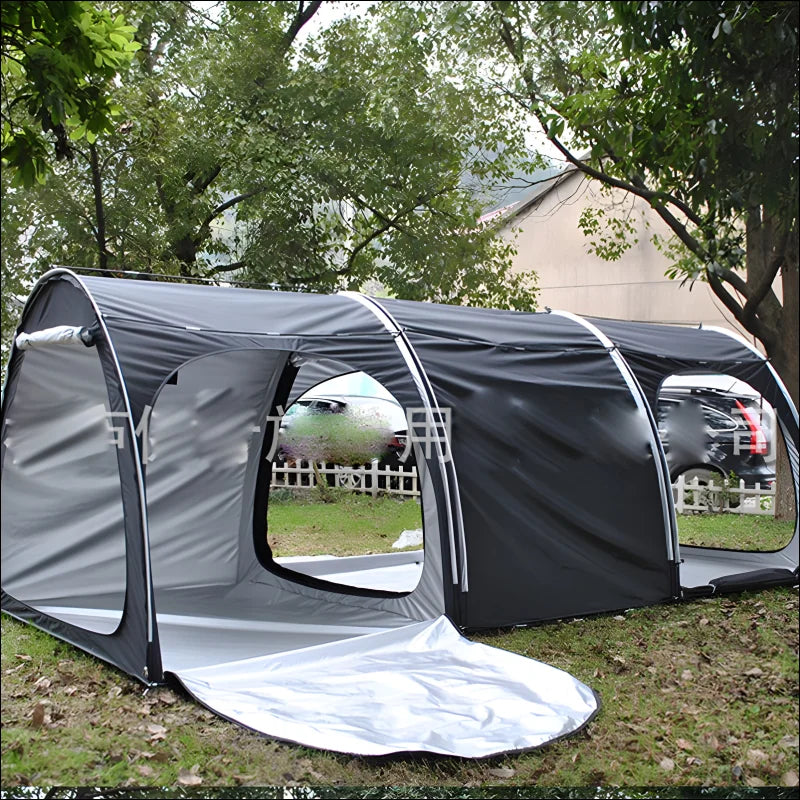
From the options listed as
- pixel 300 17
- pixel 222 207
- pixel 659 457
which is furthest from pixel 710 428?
pixel 300 17

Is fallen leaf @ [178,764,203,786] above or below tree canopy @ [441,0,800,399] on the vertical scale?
below

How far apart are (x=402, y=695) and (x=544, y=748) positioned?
0.71 meters

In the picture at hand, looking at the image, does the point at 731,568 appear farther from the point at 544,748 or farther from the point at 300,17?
the point at 300,17

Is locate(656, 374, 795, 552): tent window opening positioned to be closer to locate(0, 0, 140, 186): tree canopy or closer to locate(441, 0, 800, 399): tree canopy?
locate(441, 0, 800, 399): tree canopy

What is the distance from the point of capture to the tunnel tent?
4.23m

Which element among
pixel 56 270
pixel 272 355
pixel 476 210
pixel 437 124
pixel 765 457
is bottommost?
pixel 765 457

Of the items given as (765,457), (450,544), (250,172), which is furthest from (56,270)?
(765,457)

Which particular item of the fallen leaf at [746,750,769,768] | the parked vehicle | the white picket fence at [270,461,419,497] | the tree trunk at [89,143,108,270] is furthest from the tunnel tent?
the tree trunk at [89,143,108,270]

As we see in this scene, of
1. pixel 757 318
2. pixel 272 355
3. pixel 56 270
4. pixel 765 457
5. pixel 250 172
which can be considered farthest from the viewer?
pixel 250 172

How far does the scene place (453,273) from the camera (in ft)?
36.5

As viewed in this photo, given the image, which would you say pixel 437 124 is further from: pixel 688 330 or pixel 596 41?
pixel 596 41

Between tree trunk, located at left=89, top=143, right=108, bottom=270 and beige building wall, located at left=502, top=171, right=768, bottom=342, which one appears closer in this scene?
tree trunk, located at left=89, top=143, right=108, bottom=270

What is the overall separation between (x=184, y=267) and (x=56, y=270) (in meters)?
6.11

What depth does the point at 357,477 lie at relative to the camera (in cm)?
1063
